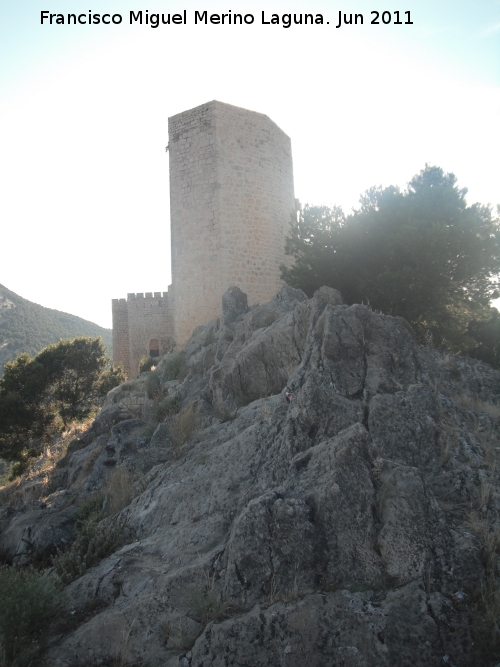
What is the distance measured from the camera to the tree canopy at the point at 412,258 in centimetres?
1062

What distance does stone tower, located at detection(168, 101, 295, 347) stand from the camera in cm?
1433

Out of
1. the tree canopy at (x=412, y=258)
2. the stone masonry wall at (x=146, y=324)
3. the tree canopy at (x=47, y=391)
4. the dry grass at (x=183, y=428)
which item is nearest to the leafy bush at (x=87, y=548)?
the dry grass at (x=183, y=428)

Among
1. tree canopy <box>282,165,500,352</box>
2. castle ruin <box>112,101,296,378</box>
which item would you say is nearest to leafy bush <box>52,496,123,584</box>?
tree canopy <box>282,165,500,352</box>

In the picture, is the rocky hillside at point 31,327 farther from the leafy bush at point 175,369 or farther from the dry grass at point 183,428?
the dry grass at point 183,428

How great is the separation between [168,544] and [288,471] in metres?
1.35

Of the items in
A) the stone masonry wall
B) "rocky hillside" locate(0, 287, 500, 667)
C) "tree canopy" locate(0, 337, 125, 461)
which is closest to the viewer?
"rocky hillside" locate(0, 287, 500, 667)

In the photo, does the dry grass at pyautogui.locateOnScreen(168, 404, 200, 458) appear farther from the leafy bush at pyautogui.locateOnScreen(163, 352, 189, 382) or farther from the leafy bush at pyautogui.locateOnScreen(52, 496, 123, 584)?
the leafy bush at pyautogui.locateOnScreen(163, 352, 189, 382)

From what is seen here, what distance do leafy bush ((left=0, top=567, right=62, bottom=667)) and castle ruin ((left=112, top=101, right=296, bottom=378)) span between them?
1014 cm

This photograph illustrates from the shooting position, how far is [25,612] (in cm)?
398

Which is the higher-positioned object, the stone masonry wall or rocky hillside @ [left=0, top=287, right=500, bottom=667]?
the stone masonry wall

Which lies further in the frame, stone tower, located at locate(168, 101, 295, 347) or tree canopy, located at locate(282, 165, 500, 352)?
stone tower, located at locate(168, 101, 295, 347)

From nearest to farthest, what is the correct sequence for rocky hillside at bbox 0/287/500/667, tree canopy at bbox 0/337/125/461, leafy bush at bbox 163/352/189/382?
rocky hillside at bbox 0/287/500/667 → leafy bush at bbox 163/352/189/382 → tree canopy at bbox 0/337/125/461

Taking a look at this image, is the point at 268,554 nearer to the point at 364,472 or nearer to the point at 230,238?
the point at 364,472

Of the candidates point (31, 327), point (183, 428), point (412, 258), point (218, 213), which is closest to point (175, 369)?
point (183, 428)
